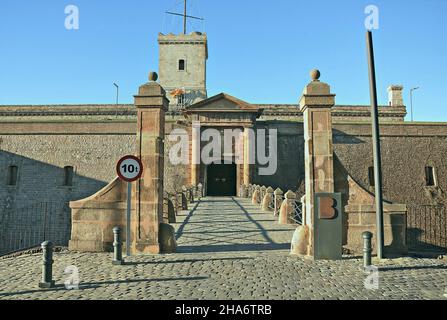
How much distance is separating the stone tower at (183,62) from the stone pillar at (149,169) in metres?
30.1

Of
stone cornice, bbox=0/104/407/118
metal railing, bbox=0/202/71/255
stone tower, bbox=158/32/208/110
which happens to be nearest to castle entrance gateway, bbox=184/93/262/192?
stone cornice, bbox=0/104/407/118

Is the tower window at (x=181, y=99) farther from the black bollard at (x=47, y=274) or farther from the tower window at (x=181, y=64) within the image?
the black bollard at (x=47, y=274)

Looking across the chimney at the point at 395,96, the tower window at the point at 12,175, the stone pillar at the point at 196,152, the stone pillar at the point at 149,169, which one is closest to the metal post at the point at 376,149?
the stone pillar at the point at 149,169

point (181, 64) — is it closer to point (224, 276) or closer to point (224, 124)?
point (224, 124)

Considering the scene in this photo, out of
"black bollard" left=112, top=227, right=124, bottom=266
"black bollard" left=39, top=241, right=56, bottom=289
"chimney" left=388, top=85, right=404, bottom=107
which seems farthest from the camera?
"chimney" left=388, top=85, right=404, bottom=107

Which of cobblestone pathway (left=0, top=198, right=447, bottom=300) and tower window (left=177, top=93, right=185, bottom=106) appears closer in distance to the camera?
cobblestone pathway (left=0, top=198, right=447, bottom=300)

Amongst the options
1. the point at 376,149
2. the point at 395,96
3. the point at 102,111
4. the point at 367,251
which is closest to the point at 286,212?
the point at 376,149

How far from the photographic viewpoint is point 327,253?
710 centimetres

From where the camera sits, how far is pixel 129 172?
7.33 meters

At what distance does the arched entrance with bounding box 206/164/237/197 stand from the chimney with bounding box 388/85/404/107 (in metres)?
16.9

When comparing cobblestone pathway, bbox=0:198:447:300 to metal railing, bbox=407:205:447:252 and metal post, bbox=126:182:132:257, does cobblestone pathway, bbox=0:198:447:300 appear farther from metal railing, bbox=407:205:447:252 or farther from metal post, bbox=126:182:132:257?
metal railing, bbox=407:205:447:252

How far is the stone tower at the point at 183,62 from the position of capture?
3797 centimetres

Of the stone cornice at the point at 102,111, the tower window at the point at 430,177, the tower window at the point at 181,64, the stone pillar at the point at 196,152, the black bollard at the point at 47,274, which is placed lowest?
the black bollard at the point at 47,274

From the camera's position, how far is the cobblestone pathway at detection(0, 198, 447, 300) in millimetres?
4887
